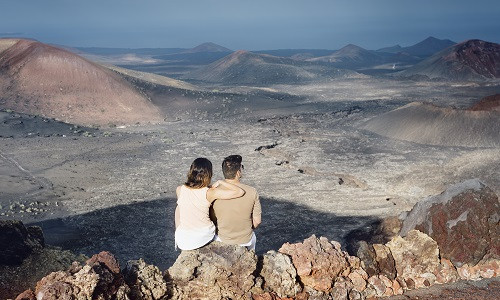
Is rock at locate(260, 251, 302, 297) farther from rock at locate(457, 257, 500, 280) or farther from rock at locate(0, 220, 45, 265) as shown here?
rock at locate(0, 220, 45, 265)

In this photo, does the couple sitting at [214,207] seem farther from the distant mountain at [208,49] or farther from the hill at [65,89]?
the distant mountain at [208,49]

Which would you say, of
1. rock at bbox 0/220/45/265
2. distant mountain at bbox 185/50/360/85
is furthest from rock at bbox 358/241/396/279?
distant mountain at bbox 185/50/360/85

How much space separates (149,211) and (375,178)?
5995mm

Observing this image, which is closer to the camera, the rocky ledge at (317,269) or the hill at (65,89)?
the rocky ledge at (317,269)

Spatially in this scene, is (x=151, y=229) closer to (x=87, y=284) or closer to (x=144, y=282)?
(x=144, y=282)

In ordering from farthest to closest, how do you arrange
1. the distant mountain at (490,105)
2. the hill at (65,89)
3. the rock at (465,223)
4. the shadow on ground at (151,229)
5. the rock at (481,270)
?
1. the hill at (65,89)
2. the distant mountain at (490,105)
3. the shadow on ground at (151,229)
4. the rock at (465,223)
5. the rock at (481,270)

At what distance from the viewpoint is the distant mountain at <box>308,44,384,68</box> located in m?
73.1

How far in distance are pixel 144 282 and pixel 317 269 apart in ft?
5.05

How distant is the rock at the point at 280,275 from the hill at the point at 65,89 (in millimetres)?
17557

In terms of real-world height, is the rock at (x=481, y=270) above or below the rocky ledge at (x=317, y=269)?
below

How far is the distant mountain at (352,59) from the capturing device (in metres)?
73.1

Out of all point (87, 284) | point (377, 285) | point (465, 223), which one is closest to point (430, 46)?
point (465, 223)

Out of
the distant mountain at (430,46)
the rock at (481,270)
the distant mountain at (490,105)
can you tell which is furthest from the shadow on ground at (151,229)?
the distant mountain at (430,46)

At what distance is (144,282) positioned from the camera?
137 inches
